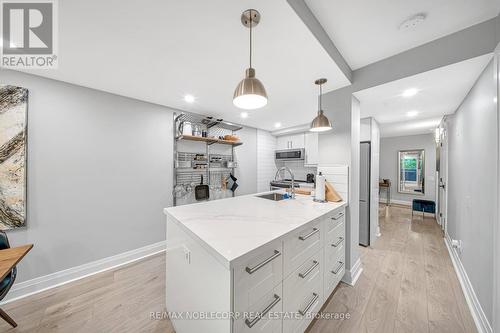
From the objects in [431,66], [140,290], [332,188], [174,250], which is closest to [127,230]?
[140,290]

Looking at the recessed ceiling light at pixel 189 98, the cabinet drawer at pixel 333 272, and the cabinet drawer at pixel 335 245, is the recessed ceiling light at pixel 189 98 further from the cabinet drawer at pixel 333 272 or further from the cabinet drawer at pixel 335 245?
the cabinet drawer at pixel 333 272

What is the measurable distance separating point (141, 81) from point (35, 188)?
5.24 ft

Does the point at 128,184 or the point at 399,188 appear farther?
the point at 399,188

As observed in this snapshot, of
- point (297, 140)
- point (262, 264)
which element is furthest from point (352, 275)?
point (297, 140)

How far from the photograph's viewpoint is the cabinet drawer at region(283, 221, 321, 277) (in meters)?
1.06

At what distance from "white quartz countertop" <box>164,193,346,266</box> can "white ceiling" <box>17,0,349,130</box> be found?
139 centimetres

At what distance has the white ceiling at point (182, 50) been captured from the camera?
108 cm

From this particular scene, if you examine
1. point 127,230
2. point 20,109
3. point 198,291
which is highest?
point 20,109

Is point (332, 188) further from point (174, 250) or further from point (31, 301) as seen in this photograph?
point (31, 301)

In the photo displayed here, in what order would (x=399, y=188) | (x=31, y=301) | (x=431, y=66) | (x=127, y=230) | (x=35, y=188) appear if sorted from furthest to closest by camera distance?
(x=399, y=188)
(x=127, y=230)
(x=35, y=188)
(x=31, y=301)
(x=431, y=66)

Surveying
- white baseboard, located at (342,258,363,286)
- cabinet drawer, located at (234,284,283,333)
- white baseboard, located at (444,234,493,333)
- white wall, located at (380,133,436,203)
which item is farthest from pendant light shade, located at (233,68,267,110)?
white wall, located at (380,133,436,203)

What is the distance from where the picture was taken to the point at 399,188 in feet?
18.8

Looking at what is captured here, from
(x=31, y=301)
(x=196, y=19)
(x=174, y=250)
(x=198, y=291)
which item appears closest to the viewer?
(x=198, y=291)

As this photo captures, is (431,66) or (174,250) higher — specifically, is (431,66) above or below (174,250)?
above
